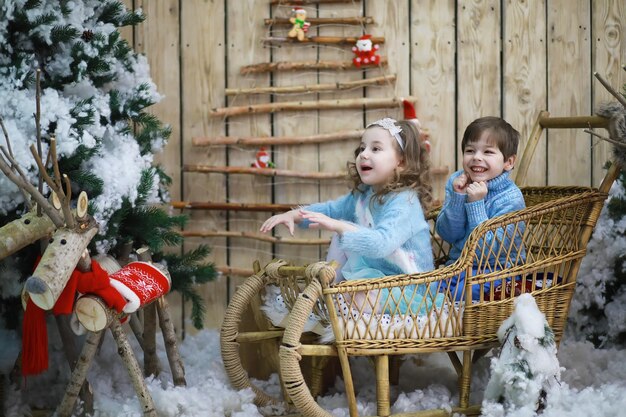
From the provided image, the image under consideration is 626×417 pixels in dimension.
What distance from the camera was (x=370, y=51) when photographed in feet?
11.6

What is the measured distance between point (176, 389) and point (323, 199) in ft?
3.87

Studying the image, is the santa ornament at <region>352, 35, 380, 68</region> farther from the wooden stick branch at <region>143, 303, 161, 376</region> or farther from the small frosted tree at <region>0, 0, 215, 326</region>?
the wooden stick branch at <region>143, 303, 161, 376</region>

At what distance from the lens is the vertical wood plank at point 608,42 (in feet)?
11.7

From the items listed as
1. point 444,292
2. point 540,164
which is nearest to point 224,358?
point 444,292

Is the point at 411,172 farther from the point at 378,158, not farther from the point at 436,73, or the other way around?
the point at 436,73

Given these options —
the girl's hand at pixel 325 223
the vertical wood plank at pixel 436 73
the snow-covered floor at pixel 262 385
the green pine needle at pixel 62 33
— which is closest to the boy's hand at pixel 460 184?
the girl's hand at pixel 325 223

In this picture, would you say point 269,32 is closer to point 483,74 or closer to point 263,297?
point 483,74

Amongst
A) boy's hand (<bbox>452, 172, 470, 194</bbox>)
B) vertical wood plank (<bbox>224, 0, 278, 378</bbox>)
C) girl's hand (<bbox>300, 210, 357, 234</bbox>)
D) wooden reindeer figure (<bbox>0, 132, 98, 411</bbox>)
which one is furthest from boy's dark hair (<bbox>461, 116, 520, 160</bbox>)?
wooden reindeer figure (<bbox>0, 132, 98, 411</bbox>)

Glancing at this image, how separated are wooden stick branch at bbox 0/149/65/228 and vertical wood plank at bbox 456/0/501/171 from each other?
1.84 meters

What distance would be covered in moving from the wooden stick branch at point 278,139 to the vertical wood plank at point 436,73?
1.02 feet

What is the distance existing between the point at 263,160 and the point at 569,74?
133 cm

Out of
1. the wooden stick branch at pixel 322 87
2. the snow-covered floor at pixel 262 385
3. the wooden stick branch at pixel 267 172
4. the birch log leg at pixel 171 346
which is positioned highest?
the wooden stick branch at pixel 322 87

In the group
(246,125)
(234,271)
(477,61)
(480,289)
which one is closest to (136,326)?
(234,271)

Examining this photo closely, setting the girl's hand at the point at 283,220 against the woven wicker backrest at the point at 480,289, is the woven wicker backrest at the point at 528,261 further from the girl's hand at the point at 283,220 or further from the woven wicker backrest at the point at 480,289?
the girl's hand at the point at 283,220
